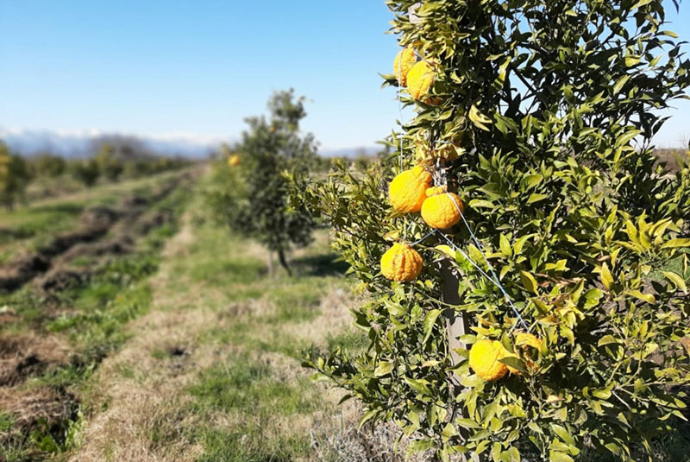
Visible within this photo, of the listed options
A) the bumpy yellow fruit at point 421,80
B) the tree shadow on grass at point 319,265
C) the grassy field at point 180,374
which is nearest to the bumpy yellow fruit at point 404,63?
the bumpy yellow fruit at point 421,80

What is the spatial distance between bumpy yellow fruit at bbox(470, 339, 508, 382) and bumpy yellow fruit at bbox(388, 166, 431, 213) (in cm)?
67

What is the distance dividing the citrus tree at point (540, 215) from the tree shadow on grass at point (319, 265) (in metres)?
6.60

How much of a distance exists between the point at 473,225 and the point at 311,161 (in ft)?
20.0

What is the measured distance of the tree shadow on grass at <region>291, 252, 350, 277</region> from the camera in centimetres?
910

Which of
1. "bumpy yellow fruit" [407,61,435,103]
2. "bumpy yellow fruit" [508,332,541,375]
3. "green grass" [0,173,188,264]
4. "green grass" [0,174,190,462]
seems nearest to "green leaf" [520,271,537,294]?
"bumpy yellow fruit" [508,332,541,375]

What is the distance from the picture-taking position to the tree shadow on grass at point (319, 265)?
9.10 m

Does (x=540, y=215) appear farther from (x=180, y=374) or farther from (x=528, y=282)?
(x=180, y=374)

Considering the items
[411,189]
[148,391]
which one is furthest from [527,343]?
[148,391]

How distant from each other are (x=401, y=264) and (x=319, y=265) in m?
8.14

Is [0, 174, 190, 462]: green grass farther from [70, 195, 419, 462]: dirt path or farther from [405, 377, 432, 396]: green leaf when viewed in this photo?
[405, 377, 432, 396]: green leaf

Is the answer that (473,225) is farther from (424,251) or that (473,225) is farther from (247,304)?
(247,304)

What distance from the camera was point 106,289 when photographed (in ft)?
30.4

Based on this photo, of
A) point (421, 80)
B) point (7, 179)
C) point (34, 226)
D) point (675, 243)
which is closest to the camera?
point (675, 243)

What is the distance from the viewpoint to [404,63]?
Answer: 7.09 feet
